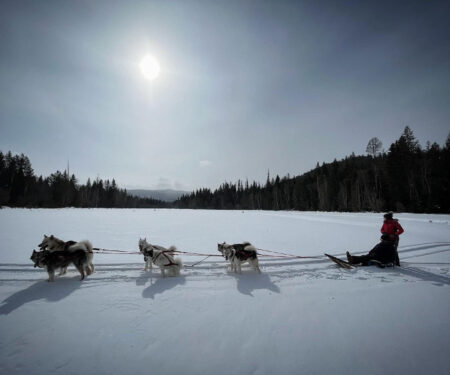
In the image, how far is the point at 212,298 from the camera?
178 inches

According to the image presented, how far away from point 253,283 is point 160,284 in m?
2.71

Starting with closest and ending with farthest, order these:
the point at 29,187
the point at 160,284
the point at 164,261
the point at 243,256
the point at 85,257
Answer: the point at 160,284
the point at 85,257
the point at 164,261
the point at 243,256
the point at 29,187

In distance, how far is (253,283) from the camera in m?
5.47

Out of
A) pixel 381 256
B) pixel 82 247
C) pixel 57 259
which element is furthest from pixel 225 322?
pixel 381 256

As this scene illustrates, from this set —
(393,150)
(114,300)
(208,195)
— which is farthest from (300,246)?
(208,195)

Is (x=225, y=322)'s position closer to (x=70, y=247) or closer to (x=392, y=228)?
(x=70, y=247)

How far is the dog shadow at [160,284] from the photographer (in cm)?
477

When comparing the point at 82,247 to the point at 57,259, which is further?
the point at 82,247

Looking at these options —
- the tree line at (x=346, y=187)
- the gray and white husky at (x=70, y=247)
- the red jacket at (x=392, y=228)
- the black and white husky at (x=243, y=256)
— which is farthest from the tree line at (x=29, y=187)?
the red jacket at (x=392, y=228)

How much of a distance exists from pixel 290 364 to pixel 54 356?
3.59 m

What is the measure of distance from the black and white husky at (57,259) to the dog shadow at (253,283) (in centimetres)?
475

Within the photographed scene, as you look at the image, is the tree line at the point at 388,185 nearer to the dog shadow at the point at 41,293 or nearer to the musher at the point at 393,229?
the musher at the point at 393,229

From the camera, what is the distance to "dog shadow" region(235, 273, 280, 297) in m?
5.00

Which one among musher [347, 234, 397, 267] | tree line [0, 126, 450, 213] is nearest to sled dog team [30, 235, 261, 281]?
musher [347, 234, 397, 267]
